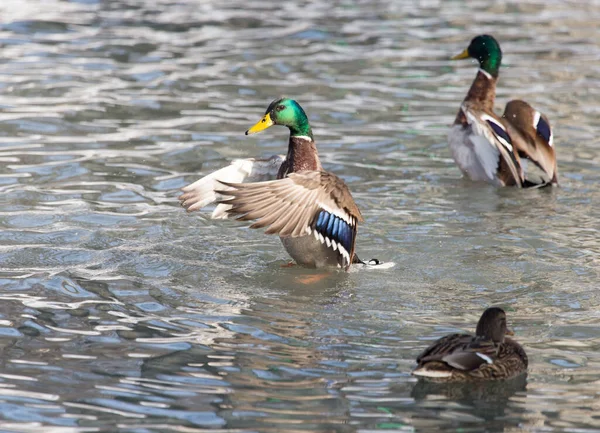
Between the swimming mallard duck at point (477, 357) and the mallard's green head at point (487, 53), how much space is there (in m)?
5.72

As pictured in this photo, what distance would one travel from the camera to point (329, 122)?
1210 centimetres

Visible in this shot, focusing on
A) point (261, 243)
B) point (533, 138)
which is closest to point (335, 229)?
point (261, 243)

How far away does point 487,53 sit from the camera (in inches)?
437

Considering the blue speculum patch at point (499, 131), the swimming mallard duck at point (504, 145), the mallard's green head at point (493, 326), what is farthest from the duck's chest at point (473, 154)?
the mallard's green head at point (493, 326)

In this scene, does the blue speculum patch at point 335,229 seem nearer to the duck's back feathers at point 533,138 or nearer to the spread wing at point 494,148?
the spread wing at point 494,148

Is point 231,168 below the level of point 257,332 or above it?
above

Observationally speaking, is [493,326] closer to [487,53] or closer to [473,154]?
[473,154]

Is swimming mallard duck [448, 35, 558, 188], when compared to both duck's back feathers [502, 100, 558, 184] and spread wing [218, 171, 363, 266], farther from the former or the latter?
spread wing [218, 171, 363, 266]

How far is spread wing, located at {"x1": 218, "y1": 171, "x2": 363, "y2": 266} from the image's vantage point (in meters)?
6.78

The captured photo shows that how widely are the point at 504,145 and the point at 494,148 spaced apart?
0.32 ft

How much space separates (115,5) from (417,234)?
1129cm

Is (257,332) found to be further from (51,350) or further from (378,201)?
(378,201)

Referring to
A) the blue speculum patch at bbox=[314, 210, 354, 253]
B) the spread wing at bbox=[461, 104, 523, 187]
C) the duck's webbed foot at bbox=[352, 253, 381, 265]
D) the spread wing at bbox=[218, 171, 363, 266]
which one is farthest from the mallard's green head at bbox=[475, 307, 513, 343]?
the spread wing at bbox=[461, 104, 523, 187]

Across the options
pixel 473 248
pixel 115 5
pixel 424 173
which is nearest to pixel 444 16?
pixel 115 5
